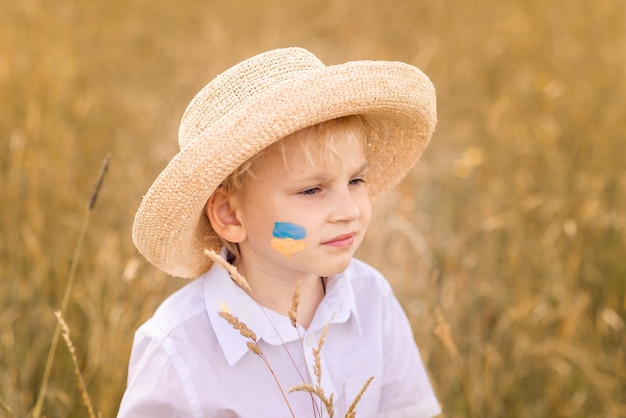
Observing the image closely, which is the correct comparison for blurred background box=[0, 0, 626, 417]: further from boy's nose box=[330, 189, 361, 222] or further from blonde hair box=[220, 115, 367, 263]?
blonde hair box=[220, 115, 367, 263]

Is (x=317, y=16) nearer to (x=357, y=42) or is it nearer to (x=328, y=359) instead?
(x=357, y=42)

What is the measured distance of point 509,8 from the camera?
17.3 ft

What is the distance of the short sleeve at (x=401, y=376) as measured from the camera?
1992 mm

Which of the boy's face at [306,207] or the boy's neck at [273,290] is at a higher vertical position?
the boy's face at [306,207]

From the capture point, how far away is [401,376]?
78.9 inches

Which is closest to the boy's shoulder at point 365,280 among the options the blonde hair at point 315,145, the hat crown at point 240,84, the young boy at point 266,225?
the young boy at point 266,225

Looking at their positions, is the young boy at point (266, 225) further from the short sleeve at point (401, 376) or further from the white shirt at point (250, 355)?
the short sleeve at point (401, 376)

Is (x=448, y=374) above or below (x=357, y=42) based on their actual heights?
below

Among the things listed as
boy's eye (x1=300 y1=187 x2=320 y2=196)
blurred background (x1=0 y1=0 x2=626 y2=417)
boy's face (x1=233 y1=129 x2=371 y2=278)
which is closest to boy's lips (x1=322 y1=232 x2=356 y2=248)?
boy's face (x1=233 y1=129 x2=371 y2=278)

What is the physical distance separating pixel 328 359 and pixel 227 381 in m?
0.26

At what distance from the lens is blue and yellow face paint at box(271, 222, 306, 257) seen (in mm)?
1632

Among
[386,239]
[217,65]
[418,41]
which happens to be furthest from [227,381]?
[418,41]

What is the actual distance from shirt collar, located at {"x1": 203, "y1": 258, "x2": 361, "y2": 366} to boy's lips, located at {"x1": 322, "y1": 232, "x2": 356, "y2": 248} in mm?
184

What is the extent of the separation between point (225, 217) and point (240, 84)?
310 mm
